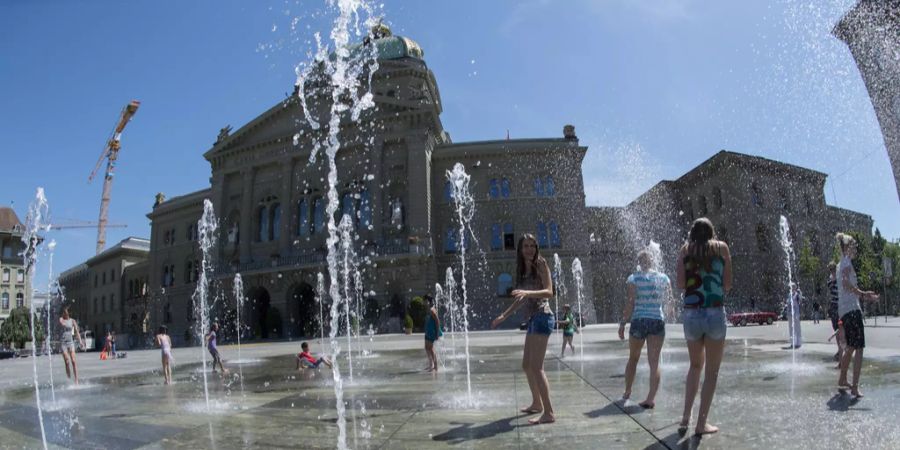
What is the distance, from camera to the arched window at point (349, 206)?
136 feet

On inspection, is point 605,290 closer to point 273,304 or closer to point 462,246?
point 462,246

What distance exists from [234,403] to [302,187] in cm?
3837

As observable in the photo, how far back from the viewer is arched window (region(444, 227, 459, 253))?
138 ft

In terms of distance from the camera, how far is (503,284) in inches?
1582

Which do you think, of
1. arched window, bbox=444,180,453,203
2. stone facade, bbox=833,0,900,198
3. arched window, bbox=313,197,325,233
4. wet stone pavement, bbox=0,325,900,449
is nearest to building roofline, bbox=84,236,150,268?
arched window, bbox=313,197,325,233

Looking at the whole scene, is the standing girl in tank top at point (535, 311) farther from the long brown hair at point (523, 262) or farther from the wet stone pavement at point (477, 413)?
the wet stone pavement at point (477, 413)

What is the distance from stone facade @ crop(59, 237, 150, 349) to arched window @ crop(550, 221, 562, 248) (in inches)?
2018

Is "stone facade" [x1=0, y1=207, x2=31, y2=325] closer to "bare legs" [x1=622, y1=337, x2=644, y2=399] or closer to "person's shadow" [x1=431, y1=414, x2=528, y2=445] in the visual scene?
"person's shadow" [x1=431, y1=414, x2=528, y2=445]

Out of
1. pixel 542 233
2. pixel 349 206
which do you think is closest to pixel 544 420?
pixel 542 233

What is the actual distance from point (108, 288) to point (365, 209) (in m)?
48.5

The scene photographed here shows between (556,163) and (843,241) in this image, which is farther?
(556,163)

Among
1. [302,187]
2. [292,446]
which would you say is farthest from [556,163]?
[292,446]

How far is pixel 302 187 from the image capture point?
43.9 m

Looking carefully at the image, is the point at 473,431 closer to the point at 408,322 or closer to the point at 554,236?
the point at 408,322
